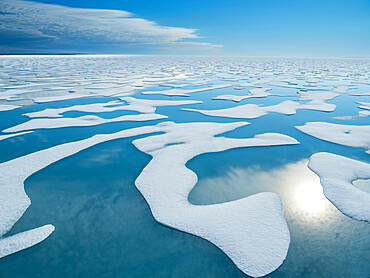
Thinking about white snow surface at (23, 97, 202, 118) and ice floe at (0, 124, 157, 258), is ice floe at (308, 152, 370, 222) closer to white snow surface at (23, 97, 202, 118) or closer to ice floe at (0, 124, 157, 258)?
ice floe at (0, 124, 157, 258)

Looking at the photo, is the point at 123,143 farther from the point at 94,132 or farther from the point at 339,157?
the point at 339,157

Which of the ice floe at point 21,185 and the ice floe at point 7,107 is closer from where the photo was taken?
the ice floe at point 21,185

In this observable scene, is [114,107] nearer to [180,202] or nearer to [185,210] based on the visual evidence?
[180,202]

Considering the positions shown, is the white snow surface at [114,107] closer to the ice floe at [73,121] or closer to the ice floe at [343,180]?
the ice floe at [73,121]

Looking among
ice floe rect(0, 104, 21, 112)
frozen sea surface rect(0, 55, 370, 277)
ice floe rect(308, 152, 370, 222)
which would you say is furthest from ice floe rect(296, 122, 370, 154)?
ice floe rect(0, 104, 21, 112)

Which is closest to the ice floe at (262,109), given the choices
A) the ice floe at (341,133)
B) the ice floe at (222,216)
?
the ice floe at (341,133)

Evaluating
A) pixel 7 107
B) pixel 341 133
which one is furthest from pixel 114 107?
pixel 341 133

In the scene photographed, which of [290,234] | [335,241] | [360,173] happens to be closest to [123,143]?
[290,234]
